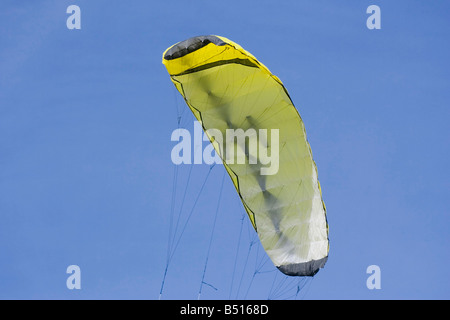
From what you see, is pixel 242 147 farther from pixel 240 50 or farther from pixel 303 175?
pixel 240 50

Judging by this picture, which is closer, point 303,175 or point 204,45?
point 204,45

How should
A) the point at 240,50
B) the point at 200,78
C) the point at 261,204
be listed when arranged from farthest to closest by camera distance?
1. the point at 261,204
2. the point at 200,78
3. the point at 240,50

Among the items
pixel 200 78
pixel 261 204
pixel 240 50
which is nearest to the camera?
pixel 240 50

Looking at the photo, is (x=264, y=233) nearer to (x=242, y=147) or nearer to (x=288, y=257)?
(x=288, y=257)
